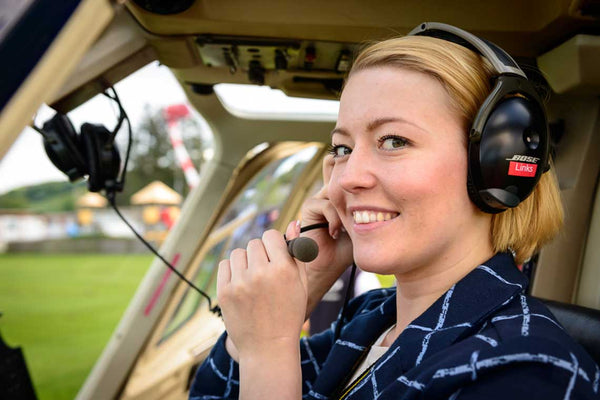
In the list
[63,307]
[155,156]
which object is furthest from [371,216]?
[155,156]

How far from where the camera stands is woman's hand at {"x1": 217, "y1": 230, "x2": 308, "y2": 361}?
0.87 meters

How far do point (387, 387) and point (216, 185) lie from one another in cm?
149

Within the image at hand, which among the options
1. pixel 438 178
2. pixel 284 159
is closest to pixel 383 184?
pixel 438 178

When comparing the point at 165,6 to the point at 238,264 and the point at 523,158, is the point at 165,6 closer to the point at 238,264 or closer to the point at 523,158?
the point at 238,264

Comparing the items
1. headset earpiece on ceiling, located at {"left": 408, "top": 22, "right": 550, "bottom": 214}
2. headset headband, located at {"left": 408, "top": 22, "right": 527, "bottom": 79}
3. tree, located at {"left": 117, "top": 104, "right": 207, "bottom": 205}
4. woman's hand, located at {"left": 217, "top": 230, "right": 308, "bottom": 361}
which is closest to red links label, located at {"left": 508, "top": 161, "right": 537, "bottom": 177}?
headset earpiece on ceiling, located at {"left": 408, "top": 22, "right": 550, "bottom": 214}

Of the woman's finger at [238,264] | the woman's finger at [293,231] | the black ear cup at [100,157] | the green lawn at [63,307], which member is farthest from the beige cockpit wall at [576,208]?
the green lawn at [63,307]

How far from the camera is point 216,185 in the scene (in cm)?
216

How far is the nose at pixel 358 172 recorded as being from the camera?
893 millimetres

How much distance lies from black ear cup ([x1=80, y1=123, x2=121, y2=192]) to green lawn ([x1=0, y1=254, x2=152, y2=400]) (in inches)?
18.7

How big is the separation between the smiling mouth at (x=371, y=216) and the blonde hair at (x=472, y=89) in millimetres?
198

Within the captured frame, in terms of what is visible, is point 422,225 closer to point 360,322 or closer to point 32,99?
point 360,322

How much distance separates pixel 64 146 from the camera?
4.14 ft

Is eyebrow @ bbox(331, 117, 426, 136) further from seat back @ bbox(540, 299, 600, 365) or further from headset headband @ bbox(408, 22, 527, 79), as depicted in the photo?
seat back @ bbox(540, 299, 600, 365)

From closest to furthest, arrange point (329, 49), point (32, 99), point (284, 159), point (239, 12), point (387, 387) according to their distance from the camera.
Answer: point (32, 99) < point (387, 387) < point (239, 12) < point (329, 49) < point (284, 159)
